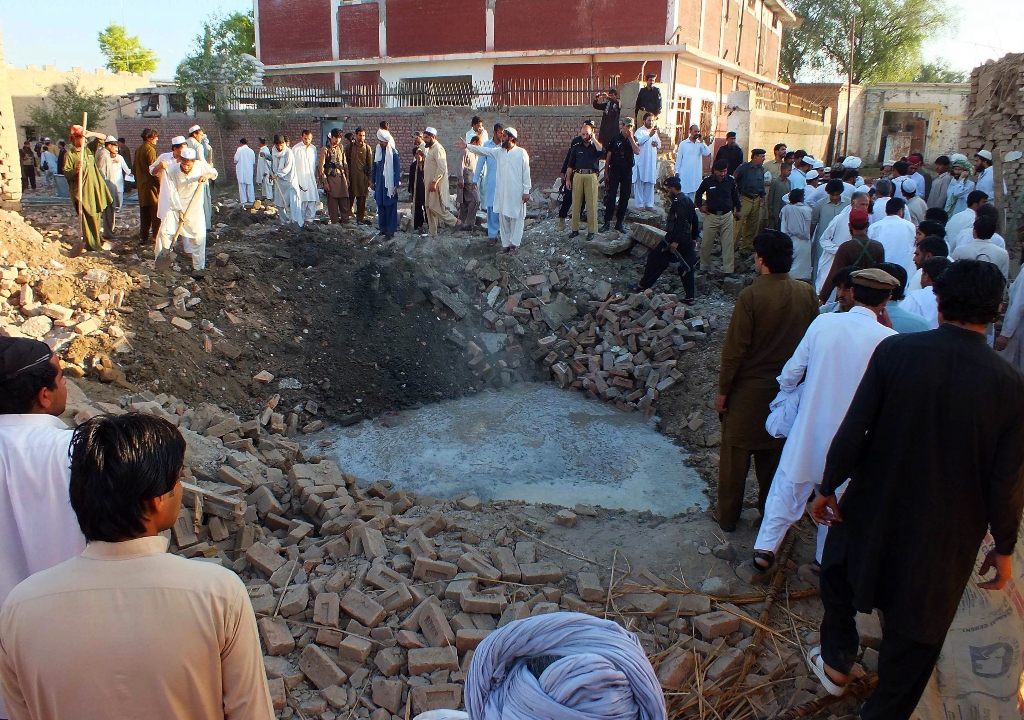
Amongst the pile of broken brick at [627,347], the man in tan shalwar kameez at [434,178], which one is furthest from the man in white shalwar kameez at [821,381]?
the man in tan shalwar kameez at [434,178]

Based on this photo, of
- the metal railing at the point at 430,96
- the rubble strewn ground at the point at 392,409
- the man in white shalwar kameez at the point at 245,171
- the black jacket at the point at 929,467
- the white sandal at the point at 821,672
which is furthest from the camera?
the metal railing at the point at 430,96

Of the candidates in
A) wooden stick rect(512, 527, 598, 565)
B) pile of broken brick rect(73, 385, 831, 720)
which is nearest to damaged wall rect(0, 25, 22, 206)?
pile of broken brick rect(73, 385, 831, 720)

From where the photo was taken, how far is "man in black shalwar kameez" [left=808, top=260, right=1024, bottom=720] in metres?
2.37

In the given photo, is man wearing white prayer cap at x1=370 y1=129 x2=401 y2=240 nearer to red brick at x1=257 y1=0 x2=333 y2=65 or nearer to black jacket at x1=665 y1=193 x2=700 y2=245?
black jacket at x1=665 y1=193 x2=700 y2=245

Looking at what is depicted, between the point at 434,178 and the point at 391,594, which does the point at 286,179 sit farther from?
the point at 391,594

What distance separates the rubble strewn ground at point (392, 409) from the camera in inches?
129

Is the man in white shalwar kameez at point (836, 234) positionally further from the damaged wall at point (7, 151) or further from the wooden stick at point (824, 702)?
the damaged wall at point (7, 151)

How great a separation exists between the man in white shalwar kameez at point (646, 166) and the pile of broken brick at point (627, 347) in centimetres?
352

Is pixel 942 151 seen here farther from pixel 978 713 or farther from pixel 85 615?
pixel 85 615

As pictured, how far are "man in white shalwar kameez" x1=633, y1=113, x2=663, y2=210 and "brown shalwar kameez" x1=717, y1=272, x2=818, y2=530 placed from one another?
8.16 m

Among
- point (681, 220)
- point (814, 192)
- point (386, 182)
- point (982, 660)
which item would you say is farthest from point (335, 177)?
point (982, 660)

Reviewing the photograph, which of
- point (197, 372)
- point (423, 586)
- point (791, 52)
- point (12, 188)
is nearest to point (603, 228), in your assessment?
point (197, 372)

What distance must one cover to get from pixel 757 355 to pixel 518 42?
20382mm

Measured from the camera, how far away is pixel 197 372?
7.48m
